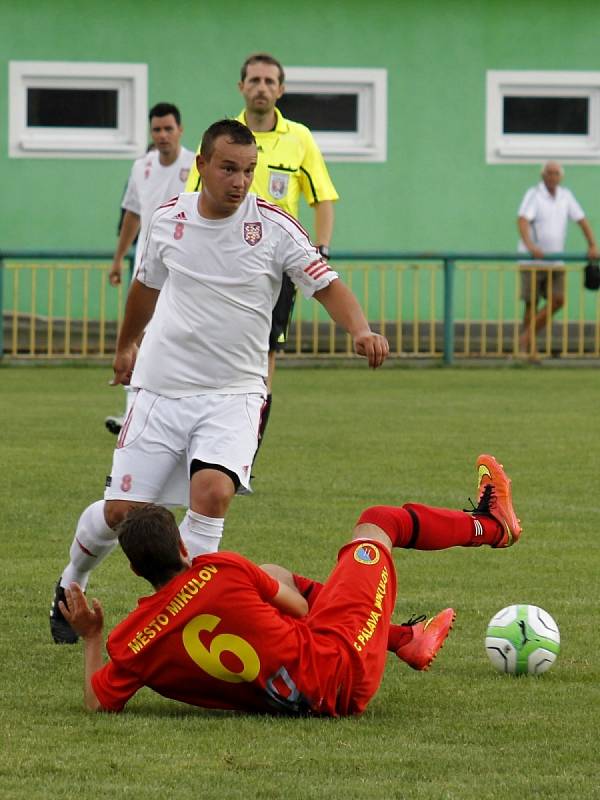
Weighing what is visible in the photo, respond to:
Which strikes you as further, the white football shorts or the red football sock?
the white football shorts

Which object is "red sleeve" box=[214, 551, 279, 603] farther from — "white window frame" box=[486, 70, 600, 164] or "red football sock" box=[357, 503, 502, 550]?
"white window frame" box=[486, 70, 600, 164]

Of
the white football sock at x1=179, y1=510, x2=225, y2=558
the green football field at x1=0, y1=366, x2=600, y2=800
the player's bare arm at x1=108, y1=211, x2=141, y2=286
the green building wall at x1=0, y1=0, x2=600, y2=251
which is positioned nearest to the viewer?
the green football field at x1=0, y1=366, x2=600, y2=800

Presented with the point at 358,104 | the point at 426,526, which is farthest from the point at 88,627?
the point at 358,104

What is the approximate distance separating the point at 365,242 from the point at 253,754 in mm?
17921

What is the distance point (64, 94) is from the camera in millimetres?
22047

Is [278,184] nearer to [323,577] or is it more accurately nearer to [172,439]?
[323,577]

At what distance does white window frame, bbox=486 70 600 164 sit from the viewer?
22.7m

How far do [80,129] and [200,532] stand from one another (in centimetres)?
1638

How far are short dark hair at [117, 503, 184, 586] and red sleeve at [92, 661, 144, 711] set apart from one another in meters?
0.28

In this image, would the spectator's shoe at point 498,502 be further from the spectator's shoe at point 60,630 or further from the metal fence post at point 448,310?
the metal fence post at point 448,310

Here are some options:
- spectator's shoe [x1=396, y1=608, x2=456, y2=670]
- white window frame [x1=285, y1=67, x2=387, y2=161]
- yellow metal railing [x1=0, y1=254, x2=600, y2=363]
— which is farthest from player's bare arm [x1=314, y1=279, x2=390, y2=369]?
white window frame [x1=285, y1=67, x2=387, y2=161]

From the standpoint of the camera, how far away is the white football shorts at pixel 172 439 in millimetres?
6500

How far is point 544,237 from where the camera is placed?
21312 millimetres

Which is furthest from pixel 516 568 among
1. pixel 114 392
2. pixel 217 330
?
pixel 114 392
